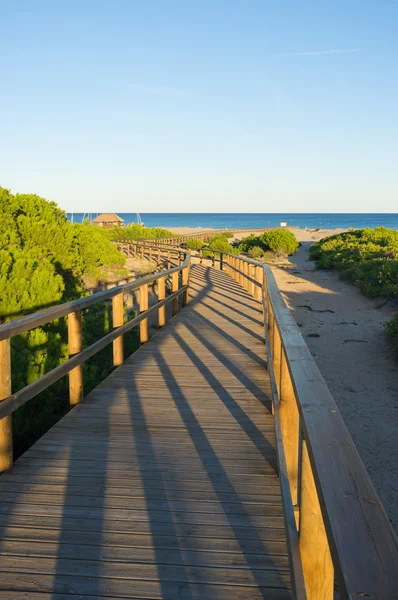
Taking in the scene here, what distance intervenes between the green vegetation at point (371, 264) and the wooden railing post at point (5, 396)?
10126mm

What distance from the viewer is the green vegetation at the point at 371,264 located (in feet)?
60.7

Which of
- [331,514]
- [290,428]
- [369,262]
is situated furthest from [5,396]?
[369,262]

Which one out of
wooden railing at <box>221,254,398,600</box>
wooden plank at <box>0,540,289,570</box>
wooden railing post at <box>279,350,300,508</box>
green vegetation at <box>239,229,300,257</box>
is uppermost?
green vegetation at <box>239,229,300,257</box>

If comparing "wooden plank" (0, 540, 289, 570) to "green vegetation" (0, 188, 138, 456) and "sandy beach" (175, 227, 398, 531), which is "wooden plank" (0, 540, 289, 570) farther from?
"sandy beach" (175, 227, 398, 531)

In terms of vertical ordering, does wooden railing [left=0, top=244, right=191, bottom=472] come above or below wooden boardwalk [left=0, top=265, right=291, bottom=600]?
above

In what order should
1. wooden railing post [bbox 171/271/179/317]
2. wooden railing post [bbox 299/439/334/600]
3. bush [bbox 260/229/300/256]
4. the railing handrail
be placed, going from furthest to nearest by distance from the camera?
bush [bbox 260/229/300/256] < wooden railing post [bbox 171/271/179/317] < the railing handrail < wooden railing post [bbox 299/439/334/600]

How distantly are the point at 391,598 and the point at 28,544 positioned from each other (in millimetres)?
2313

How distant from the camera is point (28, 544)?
2797 millimetres

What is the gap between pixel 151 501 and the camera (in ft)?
10.8

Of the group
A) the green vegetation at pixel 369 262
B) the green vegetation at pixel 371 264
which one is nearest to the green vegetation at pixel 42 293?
the green vegetation at pixel 371 264

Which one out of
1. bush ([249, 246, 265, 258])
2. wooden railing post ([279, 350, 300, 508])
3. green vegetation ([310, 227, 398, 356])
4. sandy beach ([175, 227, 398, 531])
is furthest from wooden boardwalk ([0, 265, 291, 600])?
bush ([249, 246, 265, 258])

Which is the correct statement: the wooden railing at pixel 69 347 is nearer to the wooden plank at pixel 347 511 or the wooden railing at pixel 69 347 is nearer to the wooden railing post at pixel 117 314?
the wooden railing post at pixel 117 314

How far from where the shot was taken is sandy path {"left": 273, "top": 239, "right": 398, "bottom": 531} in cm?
766

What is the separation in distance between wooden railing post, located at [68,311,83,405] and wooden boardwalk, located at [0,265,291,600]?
0.22 meters
